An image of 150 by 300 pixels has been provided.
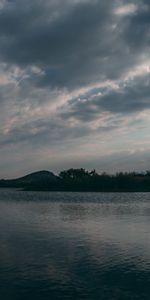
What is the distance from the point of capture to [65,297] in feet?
49.3

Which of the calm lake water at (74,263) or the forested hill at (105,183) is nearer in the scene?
the calm lake water at (74,263)

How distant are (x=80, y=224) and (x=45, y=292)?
21432 millimetres

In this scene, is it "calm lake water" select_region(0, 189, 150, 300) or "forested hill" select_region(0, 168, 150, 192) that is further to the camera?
"forested hill" select_region(0, 168, 150, 192)

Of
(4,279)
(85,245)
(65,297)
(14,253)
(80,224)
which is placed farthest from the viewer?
(80,224)

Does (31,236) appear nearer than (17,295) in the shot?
No

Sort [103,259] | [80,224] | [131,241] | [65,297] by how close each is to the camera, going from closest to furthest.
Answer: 1. [65,297]
2. [103,259]
3. [131,241]
4. [80,224]

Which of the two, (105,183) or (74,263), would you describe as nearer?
(74,263)

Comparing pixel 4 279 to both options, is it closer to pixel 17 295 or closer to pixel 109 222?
pixel 17 295

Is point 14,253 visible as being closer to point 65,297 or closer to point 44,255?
point 44,255

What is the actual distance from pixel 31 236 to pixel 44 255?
272 inches

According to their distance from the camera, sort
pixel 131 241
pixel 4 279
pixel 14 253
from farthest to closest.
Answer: pixel 131 241 → pixel 14 253 → pixel 4 279

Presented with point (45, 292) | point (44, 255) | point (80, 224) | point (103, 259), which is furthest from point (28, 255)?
point (80, 224)

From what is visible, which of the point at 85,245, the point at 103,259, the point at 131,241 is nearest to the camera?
the point at 103,259

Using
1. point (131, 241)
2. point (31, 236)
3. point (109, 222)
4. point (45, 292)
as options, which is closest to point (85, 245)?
point (131, 241)
